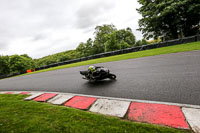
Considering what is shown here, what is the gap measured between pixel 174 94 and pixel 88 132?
9.44ft

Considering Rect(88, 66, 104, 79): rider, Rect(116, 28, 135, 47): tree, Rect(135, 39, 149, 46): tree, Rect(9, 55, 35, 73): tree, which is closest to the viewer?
Rect(88, 66, 104, 79): rider

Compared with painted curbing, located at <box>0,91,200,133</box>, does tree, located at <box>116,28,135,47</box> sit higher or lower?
higher

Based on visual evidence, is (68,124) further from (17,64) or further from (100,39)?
(100,39)

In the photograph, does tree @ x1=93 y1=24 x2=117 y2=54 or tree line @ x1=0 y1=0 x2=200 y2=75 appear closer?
tree line @ x1=0 y1=0 x2=200 y2=75

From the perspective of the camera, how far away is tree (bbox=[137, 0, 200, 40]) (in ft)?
58.4

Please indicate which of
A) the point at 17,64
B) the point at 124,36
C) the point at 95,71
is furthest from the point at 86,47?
the point at 95,71

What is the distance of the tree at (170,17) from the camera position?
17.8 meters

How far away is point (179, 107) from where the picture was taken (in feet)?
7.64

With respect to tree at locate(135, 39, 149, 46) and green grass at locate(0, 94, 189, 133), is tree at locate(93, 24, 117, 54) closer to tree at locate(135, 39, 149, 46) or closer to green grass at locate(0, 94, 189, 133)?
tree at locate(135, 39, 149, 46)

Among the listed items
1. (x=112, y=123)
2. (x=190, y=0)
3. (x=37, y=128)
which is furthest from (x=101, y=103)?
(x=190, y=0)

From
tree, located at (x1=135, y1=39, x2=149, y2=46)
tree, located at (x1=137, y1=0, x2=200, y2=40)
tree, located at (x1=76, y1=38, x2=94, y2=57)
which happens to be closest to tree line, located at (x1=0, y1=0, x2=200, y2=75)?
tree, located at (x1=137, y1=0, x2=200, y2=40)

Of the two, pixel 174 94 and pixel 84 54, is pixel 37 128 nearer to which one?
pixel 174 94

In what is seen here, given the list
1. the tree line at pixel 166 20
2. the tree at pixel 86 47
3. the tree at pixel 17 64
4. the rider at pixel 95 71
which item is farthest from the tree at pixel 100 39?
the rider at pixel 95 71

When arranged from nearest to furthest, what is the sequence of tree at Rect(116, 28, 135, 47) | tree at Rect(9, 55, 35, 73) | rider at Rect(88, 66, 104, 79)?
rider at Rect(88, 66, 104, 79) < tree at Rect(9, 55, 35, 73) < tree at Rect(116, 28, 135, 47)
